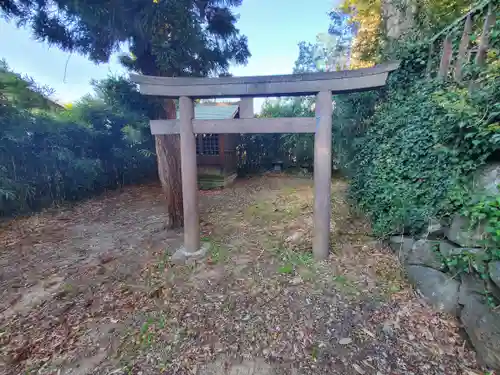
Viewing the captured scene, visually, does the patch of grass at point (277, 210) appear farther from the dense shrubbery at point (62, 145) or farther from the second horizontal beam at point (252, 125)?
the dense shrubbery at point (62, 145)

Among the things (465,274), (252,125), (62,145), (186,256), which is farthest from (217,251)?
(62,145)

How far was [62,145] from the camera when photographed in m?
6.27

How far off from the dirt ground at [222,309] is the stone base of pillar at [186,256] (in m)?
0.11

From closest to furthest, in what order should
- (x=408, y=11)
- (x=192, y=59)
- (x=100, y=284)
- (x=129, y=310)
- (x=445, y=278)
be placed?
(x=445, y=278), (x=129, y=310), (x=100, y=284), (x=192, y=59), (x=408, y=11)

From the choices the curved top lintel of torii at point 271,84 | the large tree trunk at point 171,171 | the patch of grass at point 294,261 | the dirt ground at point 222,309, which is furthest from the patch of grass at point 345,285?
the large tree trunk at point 171,171

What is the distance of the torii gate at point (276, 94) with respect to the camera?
9.59ft

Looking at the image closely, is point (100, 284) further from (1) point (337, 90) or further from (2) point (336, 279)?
(1) point (337, 90)

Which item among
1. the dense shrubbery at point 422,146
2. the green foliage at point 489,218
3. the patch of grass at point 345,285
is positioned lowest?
the patch of grass at point 345,285

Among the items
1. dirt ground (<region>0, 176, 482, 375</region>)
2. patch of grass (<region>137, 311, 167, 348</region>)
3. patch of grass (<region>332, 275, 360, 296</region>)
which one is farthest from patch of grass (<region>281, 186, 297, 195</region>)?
patch of grass (<region>137, 311, 167, 348</region>)

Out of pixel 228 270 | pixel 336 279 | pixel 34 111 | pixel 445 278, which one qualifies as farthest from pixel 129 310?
pixel 34 111

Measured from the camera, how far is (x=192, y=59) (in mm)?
4289

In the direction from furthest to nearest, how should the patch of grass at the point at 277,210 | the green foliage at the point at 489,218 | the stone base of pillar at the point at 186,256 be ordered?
the patch of grass at the point at 277,210
the stone base of pillar at the point at 186,256
the green foliage at the point at 489,218

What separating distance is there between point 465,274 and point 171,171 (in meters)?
4.27

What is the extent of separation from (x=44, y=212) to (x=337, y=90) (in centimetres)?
694
